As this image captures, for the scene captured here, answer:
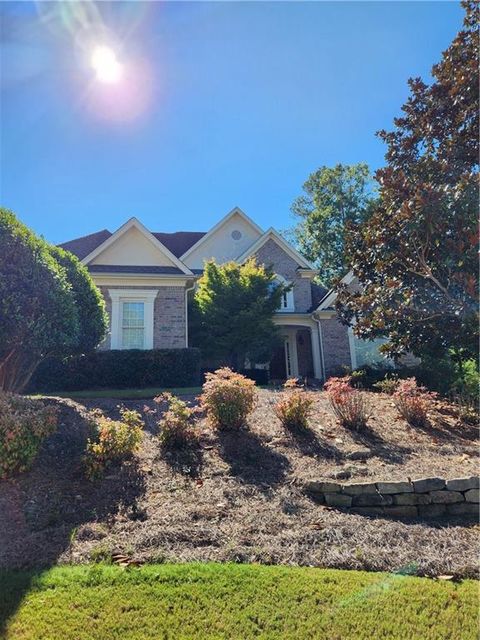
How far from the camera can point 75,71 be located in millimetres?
6695

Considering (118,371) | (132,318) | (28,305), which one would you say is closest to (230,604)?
(28,305)

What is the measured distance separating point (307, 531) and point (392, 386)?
752cm

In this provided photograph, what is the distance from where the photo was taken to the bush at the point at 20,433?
5156 millimetres

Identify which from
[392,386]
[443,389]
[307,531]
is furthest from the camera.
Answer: [443,389]

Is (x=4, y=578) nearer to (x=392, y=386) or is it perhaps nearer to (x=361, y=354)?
(x=392, y=386)

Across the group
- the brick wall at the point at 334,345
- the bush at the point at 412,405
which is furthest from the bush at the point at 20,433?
the brick wall at the point at 334,345

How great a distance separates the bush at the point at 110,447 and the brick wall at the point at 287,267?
14.8 meters

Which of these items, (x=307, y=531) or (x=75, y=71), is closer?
(x=307, y=531)

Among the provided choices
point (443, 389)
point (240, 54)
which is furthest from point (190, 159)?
point (443, 389)

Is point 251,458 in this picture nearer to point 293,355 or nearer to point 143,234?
point 143,234

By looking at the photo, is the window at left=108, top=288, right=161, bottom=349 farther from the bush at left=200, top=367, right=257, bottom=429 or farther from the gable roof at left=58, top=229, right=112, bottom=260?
the bush at left=200, top=367, right=257, bottom=429

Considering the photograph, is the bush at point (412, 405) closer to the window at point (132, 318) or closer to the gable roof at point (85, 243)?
the window at point (132, 318)

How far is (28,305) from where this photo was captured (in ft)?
24.4

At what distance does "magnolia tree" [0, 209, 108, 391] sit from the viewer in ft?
23.8
